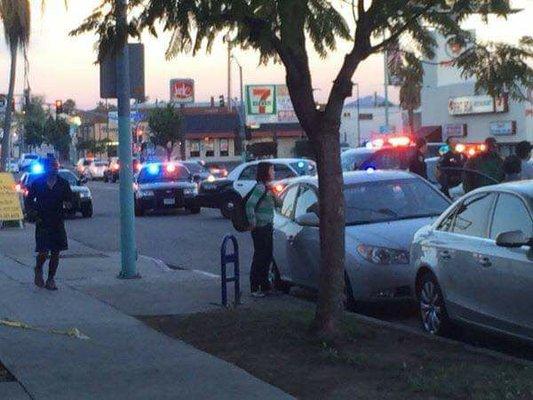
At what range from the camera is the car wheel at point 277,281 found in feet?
47.2

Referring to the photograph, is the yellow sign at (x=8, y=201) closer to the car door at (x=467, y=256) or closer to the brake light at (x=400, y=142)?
the brake light at (x=400, y=142)

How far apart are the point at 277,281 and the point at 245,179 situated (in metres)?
14.7

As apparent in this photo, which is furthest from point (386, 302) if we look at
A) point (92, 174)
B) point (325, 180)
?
point (92, 174)

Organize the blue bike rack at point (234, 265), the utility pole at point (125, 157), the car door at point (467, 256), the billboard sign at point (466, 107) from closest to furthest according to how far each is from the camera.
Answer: the car door at point (467, 256), the blue bike rack at point (234, 265), the utility pole at point (125, 157), the billboard sign at point (466, 107)

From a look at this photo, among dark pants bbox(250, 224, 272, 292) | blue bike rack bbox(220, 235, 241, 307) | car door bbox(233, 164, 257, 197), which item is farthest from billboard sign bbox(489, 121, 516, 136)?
blue bike rack bbox(220, 235, 241, 307)

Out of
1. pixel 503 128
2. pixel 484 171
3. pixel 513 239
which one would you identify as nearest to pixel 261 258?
pixel 484 171

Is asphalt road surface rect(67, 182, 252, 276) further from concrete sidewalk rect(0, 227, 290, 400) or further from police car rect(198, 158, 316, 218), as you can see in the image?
concrete sidewalk rect(0, 227, 290, 400)

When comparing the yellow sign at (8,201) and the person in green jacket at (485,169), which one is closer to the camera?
the person in green jacket at (485,169)

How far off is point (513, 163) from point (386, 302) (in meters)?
3.79

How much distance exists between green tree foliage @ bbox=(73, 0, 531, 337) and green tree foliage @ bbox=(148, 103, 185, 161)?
7198 cm

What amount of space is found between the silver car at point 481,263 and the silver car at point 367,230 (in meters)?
0.63

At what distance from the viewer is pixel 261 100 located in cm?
7200

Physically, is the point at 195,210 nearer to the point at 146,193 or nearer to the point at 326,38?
the point at 146,193

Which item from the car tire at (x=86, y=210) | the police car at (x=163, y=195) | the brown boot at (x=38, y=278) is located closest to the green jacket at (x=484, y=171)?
the brown boot at (x=38, y=278)
